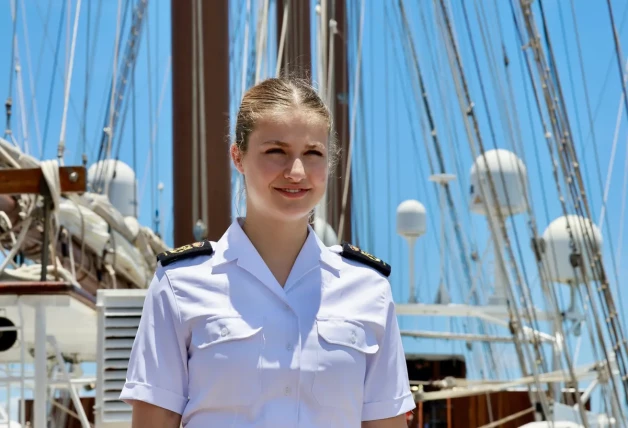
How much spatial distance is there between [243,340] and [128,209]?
18.3 meters

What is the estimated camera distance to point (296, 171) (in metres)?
2.14

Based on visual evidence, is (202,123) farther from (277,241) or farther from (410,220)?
(410,220)

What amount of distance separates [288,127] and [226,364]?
1.48 feet

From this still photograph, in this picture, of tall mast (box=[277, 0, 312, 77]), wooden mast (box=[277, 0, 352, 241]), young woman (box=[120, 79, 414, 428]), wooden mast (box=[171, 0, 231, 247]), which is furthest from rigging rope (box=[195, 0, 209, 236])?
young woman (box=[120, 79, 414, 428])

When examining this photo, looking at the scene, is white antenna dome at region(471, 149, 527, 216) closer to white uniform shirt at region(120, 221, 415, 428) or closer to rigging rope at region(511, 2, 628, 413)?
rigging rope at region(511, 2, 628, 413)

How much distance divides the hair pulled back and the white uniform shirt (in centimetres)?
21

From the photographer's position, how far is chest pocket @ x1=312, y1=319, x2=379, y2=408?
6.85 feet

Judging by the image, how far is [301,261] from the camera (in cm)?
222

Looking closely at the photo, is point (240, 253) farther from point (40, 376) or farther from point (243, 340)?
point (40, 376)

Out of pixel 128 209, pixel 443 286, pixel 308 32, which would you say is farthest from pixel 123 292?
pixel 128 209

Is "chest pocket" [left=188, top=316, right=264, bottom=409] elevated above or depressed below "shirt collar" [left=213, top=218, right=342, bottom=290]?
below

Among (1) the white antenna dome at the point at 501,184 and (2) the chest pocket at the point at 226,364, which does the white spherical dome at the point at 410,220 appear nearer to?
(1) the white antenna dome at the point at 501,184

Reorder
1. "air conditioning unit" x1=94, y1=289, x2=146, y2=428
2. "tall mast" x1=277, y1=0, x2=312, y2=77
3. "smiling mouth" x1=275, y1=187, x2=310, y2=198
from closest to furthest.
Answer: "smiling mouth" x1=275, y1=187, x2=310, y2=198 < "air conditioning unit" x1=94, y1=289, x2=146, y2=428 < "tall mast" x1=277, y1=0, x2=312, y2=77

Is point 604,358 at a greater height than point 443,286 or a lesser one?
lesser
